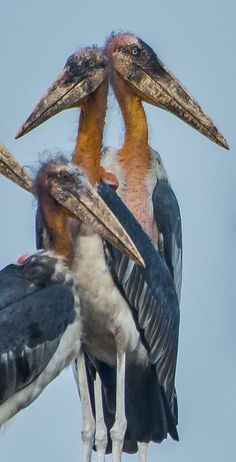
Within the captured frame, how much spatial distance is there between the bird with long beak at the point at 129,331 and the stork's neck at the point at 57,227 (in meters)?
0.10

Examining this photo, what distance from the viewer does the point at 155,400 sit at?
18.7m

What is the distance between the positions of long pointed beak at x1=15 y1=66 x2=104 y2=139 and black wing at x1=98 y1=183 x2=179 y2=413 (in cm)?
78

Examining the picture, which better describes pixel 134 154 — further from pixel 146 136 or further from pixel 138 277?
pixel 138 277

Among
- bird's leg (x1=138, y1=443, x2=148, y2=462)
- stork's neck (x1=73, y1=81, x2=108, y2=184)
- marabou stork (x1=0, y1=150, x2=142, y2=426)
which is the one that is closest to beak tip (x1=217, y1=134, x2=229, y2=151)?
stork's neck (x1=73, y1=81, x2=108, y2=184)

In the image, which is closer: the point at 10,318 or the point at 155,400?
the point at 10,318

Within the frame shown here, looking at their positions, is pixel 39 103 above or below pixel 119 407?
above

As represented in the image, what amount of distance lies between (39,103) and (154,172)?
35.1 inches

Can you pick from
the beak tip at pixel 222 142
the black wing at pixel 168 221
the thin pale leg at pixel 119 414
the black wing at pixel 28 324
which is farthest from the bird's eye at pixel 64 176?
the beak tip at pixel 222 142

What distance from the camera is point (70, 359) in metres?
17.6

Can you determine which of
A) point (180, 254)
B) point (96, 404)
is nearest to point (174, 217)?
point (180, 254)

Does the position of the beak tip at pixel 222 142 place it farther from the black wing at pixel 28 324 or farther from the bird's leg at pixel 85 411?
the black wing at pixel 28 324

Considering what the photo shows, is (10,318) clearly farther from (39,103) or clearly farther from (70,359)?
(39,103)

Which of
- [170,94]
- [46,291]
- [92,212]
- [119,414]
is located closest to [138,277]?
[92,212]

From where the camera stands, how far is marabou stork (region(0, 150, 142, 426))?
56.3ft
